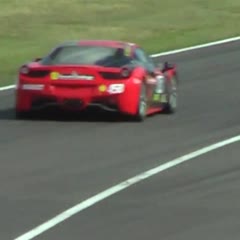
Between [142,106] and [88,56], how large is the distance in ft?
3.89

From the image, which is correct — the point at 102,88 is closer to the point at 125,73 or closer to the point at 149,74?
the point at 125,73

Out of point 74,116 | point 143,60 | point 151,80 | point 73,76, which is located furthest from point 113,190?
point 143,60

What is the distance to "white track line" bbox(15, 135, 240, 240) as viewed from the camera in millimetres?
11895

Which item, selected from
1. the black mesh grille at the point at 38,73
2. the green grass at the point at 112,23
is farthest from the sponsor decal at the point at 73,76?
the green grass at the point at 112,23

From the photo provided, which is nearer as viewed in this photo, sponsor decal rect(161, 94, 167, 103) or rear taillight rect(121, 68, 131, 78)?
rear taillight rect(121, 68, 131, 78)

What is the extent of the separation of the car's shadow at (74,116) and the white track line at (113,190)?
2.94 m

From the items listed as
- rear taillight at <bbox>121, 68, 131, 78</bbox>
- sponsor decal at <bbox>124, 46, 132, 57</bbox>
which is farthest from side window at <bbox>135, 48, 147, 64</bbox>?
rear taillight at <bbox>121, 68, 131, 78</bbox>

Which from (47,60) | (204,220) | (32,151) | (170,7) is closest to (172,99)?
(47,60)

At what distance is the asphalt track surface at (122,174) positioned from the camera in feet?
39.5

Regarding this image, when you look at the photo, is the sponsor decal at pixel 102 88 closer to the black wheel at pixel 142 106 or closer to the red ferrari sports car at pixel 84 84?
the red ferrari sports car at pixel 84 84

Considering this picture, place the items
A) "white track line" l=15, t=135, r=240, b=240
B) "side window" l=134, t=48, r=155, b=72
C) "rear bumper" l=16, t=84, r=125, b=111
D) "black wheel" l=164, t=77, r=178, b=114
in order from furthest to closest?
"black wheel" l=164, t=77, r=178, b=114 → "side window" l=134, t=48, r=155, b=72 → "rear bumper" l=16, t=84, r=125, b=111 → "white track line" l=15, t=135, r=240, b=240

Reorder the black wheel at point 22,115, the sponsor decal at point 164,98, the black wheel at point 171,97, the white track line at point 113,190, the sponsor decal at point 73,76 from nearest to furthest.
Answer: the white track line at point 113,190 → the sponsor decal at point 73,76 → the black wheel at point 22,115 → the sponsor decal at point 164,98 → the black wheel at point 171,97

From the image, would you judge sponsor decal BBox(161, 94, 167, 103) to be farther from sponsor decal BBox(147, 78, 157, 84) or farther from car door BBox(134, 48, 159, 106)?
sponsor decal BBox(147, 78, 157, 84)

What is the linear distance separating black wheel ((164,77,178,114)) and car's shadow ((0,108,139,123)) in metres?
1.36
